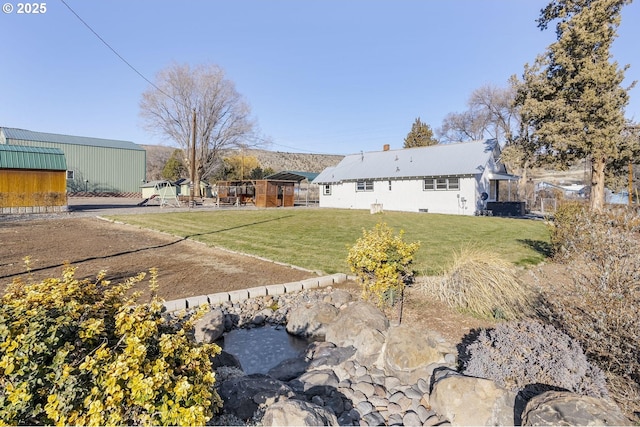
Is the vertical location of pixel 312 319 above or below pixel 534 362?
below

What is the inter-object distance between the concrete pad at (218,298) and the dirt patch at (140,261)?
1.29 feet

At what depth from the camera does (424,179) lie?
26406 mm

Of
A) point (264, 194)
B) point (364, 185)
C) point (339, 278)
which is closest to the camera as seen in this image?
point (339, 278)

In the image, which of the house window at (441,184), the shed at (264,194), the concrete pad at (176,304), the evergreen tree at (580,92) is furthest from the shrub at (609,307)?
the shed at (264,194)

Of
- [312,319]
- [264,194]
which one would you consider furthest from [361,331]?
[264,194]

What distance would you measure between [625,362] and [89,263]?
352 inches

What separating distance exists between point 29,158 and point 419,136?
119 feet

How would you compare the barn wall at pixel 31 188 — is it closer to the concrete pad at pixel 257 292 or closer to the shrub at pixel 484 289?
the concrete pad at pixel 257 292

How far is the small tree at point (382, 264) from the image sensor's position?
507cm

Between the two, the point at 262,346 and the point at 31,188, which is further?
the point at 31,188

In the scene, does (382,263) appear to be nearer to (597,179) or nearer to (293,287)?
(293,287)

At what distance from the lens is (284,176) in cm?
3303

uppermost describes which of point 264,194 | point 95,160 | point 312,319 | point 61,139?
point 61,139

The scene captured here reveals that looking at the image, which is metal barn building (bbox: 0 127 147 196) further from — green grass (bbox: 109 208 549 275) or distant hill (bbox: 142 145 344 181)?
green grass (bbox: 109 208 549 275)
